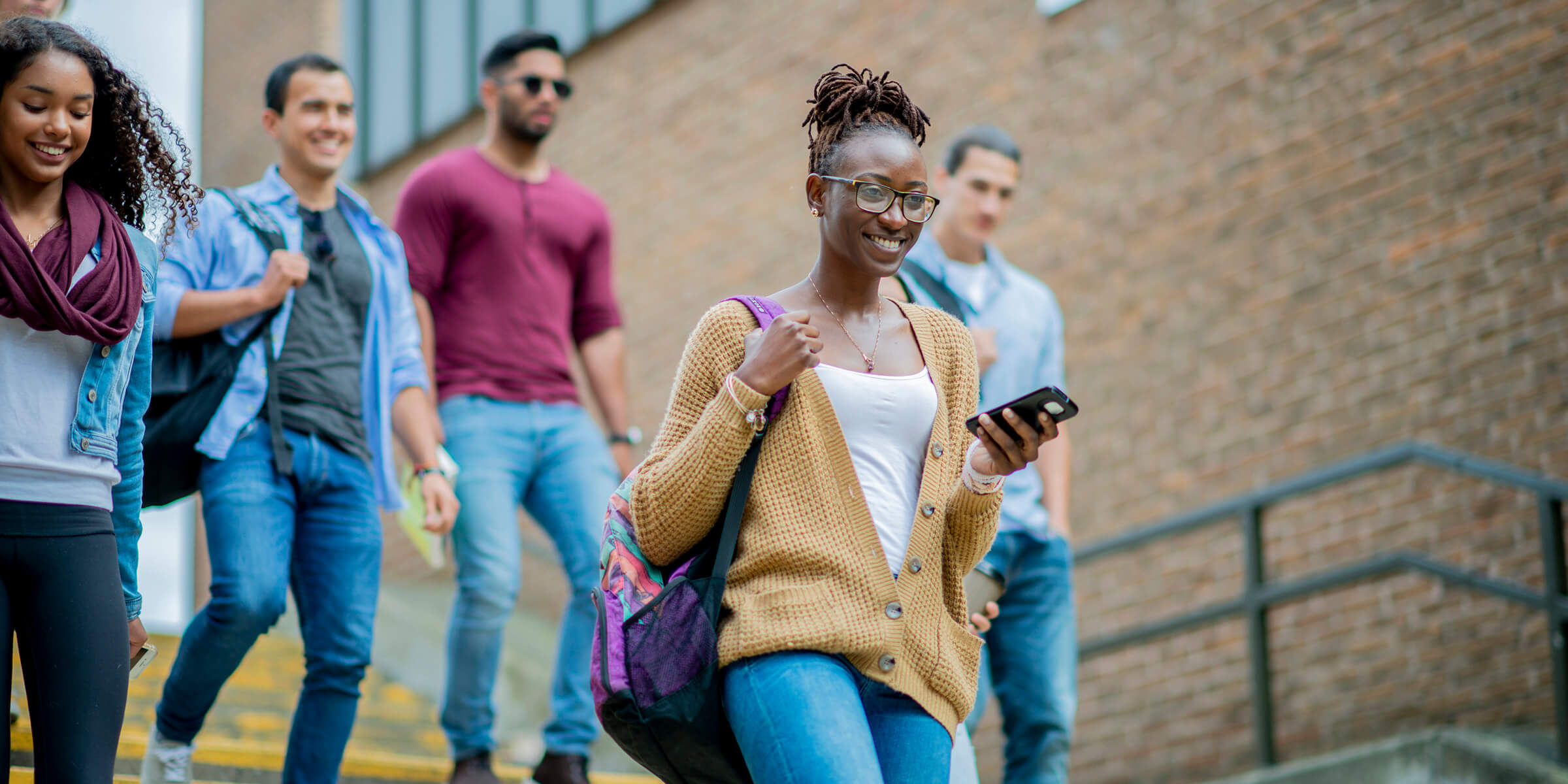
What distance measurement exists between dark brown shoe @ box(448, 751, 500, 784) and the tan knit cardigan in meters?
2.17

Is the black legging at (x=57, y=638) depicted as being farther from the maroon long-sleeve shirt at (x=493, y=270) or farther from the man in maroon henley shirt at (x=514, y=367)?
the maroon long-sleeve shirt at (x=493, y=270)

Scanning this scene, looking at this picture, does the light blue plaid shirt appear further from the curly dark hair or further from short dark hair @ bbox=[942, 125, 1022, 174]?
the curly dark hair

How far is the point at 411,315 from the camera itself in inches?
195

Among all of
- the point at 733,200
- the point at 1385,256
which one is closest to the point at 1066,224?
the point at 1385,256

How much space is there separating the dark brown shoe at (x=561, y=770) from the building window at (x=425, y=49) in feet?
31.4

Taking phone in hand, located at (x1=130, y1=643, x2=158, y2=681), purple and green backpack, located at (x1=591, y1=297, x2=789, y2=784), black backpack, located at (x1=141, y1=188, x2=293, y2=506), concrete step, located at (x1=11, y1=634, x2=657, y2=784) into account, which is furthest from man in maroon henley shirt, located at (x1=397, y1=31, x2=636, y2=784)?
purple and green backpack, located at (x1=591, y1=297, x2=789, y2=784)

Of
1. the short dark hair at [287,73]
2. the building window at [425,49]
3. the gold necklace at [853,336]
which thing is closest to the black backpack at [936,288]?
the gold necklace at [853,336]

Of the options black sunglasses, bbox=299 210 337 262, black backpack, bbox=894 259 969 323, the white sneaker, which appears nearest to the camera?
the white sneaker

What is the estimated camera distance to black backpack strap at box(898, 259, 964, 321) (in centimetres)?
491

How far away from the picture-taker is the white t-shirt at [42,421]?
3148 millimetres

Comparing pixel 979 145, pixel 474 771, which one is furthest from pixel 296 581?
pixel 979 145

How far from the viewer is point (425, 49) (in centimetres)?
1578

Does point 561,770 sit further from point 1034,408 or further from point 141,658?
point 1034,408

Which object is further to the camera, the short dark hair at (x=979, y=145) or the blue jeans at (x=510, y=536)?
the short dark hair at (x=979, y=145)
